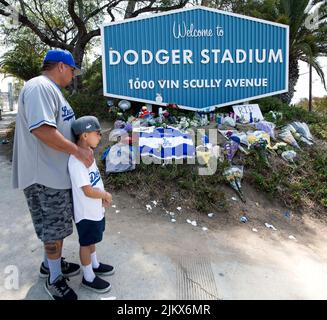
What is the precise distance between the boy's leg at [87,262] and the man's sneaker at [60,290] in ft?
0.55

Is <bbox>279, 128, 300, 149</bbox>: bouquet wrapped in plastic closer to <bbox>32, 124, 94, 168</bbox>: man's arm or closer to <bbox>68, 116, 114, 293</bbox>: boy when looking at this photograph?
<bbox>68, 116, 114, 293</bbox>: boy

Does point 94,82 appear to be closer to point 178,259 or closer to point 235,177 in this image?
point 235,177

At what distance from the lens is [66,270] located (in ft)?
9.78

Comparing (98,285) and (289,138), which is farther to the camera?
(289,138)

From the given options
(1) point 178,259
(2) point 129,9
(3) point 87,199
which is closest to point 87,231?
(3) point 87,199

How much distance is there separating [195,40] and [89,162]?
5.88 m

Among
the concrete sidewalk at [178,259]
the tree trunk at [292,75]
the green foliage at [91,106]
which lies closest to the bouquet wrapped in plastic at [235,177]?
the concrete sidewalk at [178,259]

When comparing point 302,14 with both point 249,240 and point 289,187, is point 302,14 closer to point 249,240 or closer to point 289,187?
point 289,187

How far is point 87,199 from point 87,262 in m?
0.52

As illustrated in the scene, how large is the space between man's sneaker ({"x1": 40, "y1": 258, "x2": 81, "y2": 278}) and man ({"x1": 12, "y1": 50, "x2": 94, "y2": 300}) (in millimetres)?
263

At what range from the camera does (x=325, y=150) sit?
6.54 metres

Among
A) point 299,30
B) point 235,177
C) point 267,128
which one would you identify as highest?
point 299,30

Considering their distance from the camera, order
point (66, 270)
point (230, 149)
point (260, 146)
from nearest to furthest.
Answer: point (66, 270)
point (230, 149)
point (260, 146)

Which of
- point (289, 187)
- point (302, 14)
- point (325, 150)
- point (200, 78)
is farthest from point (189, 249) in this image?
point (302, 14)
